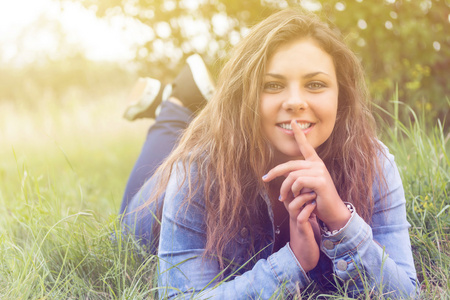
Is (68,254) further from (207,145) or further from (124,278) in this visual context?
(207,145)

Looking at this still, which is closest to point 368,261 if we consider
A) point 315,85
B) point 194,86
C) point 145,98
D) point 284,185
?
point 284,185

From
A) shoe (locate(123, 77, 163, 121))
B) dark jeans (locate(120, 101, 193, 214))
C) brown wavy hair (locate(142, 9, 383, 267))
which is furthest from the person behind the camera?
shoe (locate(123, 77, 163, 121))

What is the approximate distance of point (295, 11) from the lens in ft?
6.11

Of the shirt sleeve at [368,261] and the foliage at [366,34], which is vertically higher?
the foliage at [366,34]

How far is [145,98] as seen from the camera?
331cm

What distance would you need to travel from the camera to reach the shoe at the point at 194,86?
3084 mm

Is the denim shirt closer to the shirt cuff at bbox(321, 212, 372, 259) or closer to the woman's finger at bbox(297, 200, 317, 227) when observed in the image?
the shirt cuff at bbox(321, 212, 372, 259)

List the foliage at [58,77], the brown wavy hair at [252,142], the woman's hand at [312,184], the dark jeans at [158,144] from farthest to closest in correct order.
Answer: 1. the foliage at [58,77]
2. the dark jeans at [158,144]
3. the brown wavy hair at [252,142]
4. the woman's hand at [312,184]

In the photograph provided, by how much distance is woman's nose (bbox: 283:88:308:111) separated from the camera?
161 cm

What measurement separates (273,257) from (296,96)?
1.95 feet

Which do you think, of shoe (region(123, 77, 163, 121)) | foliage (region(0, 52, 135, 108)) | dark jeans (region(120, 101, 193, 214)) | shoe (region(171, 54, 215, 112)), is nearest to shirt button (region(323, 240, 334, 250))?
dark jeans (region(120, 101, 193, 214))

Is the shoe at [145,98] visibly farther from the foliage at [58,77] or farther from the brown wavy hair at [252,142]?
the foliage at [58,77]

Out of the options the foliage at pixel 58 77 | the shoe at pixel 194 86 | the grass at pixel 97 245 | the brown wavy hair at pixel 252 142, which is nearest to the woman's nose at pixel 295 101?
the brown wavy hair at pixel 252 142

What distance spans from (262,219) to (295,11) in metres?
0.89
